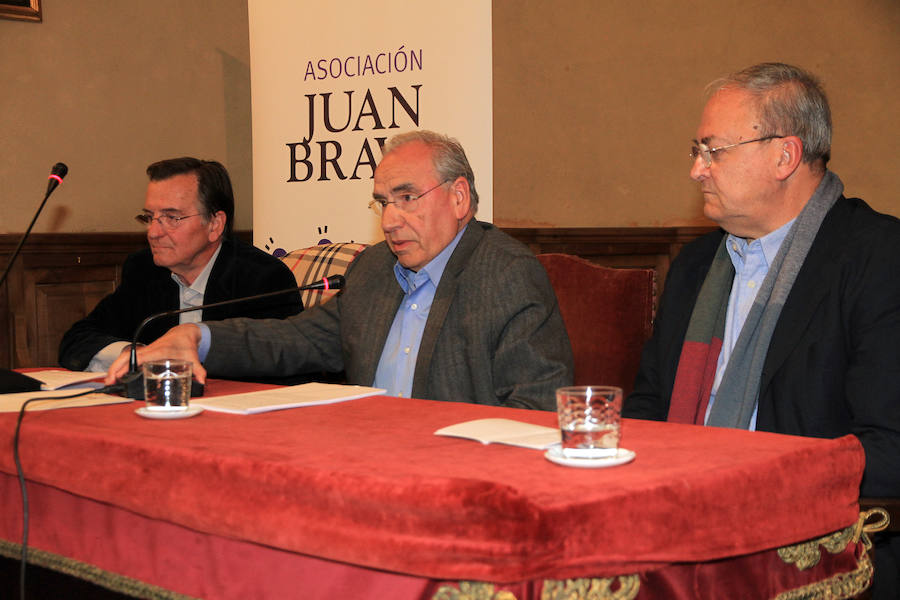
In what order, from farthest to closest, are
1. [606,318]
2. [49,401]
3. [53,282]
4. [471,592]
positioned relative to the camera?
[53,282] < [606,318] < [49,401] < [471,592]

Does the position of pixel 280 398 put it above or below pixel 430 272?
below

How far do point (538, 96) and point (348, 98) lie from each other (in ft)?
5.98

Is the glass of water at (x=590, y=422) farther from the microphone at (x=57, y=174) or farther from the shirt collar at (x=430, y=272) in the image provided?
the microphone at (x=57, y=174)

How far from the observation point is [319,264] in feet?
10.6

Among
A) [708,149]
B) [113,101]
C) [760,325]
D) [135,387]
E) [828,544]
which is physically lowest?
[828,544]

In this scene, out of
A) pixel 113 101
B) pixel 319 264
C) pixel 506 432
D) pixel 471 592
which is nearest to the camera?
pixel 471 592

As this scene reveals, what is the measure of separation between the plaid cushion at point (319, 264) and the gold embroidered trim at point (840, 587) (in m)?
2.09

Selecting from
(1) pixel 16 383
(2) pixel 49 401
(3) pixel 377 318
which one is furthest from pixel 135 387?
(3) pixel 377 318

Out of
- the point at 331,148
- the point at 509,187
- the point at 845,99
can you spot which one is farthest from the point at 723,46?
the point at 331,148

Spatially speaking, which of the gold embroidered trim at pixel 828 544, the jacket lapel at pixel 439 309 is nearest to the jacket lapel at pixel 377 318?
the jacket lapel at pixel 439 309

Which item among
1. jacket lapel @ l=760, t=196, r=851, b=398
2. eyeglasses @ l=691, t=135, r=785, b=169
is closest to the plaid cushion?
eyeglasses @ l=691, t=135, r=785, b=169

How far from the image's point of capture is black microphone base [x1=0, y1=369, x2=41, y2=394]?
1975 mm

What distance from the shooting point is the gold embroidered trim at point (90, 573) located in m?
1.37

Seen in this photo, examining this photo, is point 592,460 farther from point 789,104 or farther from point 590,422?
point 789,104
